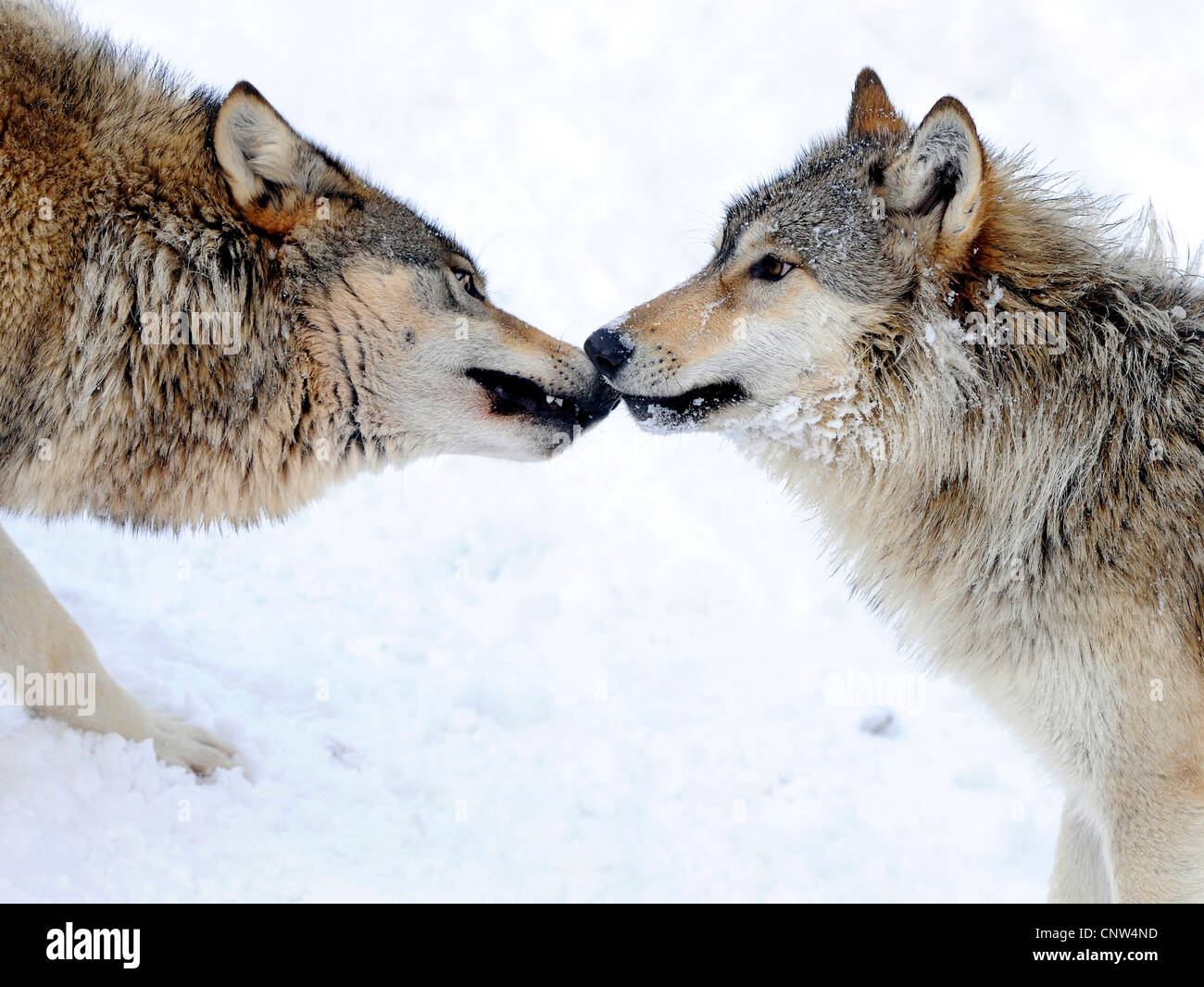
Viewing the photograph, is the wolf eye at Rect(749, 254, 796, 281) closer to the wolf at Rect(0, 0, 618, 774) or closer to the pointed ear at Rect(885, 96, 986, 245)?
the pointed ear at Rect(885, 96, 986, 245)

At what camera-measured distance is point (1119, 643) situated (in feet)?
9.93

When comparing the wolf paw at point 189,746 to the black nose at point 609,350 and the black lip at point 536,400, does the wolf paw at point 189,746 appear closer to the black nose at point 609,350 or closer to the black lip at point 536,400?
the black lip at point 536,400

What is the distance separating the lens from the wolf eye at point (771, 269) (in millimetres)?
3603

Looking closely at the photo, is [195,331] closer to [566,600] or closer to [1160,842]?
[566,600]

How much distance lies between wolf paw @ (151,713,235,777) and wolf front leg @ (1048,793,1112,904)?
10.3ft

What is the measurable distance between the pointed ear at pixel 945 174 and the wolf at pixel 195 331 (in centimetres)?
126

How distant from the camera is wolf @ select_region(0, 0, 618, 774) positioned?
10.4ft

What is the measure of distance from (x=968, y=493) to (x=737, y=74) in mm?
6558

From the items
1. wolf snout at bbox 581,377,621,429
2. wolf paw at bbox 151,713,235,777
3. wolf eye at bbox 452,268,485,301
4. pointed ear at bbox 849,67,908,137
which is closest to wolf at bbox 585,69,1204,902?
wolf snout at bbox 581,377,621,429

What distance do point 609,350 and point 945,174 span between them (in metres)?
1.25

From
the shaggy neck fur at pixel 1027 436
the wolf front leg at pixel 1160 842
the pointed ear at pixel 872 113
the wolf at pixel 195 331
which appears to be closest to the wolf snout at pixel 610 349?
the wolf at pixel 195 331

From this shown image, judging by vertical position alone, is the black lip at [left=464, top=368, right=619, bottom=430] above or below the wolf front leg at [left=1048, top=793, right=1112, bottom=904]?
above

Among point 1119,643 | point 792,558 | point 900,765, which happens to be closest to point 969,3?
point 792,558

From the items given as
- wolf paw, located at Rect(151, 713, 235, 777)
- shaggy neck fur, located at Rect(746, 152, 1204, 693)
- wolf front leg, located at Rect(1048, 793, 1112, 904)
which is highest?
shaggy neck fur, located at Rect(746, 152, 1204, 693)
